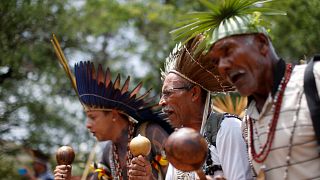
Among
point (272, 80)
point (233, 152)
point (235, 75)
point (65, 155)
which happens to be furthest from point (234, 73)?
point (65, 155)

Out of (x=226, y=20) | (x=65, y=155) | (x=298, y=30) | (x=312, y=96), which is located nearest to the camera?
(x=312, y=96)

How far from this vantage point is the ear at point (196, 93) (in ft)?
14.3

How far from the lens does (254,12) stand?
3404mm

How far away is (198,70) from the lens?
4.36m

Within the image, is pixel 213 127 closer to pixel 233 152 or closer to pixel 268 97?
pixel 233 152

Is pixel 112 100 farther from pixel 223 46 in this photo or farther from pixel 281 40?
pixel 281 40

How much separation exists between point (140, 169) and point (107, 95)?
6.07 ft

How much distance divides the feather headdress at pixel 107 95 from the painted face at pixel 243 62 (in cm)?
250

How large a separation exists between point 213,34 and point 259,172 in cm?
74

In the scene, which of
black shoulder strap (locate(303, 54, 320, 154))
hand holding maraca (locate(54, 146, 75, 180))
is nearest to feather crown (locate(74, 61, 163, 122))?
hand holding maraca (locate(54, 146, 75, 180))

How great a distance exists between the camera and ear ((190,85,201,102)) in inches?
171

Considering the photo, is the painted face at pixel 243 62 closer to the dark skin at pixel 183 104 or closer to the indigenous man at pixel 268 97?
the indigenous man at pixel 268 97

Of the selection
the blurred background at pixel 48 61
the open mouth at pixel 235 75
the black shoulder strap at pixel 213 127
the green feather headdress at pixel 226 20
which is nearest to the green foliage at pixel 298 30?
the blurred background at pixel 48 61

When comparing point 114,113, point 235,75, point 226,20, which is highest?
point 114,113
